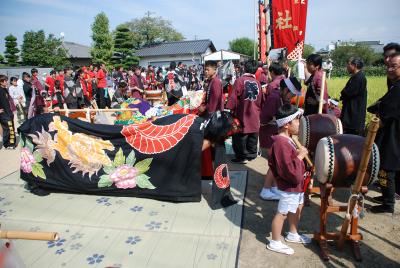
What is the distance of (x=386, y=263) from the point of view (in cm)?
274

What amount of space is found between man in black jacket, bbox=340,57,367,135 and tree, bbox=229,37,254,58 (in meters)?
67.4

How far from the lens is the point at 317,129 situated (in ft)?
11.8

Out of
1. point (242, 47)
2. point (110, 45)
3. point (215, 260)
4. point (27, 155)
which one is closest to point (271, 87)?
point (215, 260)

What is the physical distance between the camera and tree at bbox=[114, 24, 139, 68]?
34156mm

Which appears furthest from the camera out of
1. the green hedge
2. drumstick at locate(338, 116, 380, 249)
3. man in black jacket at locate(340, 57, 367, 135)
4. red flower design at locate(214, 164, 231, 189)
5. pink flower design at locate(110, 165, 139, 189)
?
the green hedge

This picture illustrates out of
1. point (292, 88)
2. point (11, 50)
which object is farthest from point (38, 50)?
point (292, 88)

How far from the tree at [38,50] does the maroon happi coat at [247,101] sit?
28.6m

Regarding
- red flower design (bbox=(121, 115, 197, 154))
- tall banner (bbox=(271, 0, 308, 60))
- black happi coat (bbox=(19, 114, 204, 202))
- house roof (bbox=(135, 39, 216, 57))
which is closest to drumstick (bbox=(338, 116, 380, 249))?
black happi coat (bbox=(19, 114, 204, 202))

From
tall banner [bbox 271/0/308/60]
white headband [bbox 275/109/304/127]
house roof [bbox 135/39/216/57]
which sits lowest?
white headband [bbox 275/109/304/127]

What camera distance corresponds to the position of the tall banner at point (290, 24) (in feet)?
22.2

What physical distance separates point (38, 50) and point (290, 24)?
29.1m

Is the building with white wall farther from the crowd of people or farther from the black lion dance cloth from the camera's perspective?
the black lion dance cloth

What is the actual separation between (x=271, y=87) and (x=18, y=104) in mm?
9684

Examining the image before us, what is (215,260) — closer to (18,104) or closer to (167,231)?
(167,231)
